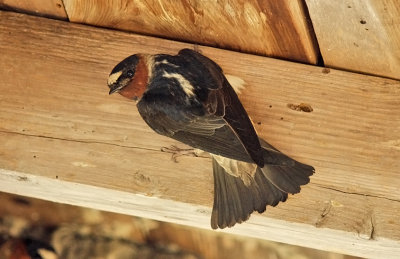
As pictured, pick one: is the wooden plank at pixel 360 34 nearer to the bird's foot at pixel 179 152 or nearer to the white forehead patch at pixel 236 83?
the white forehead patch at pixel 236 83

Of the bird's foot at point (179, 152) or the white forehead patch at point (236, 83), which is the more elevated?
the white forehead patch at point (236, 83)

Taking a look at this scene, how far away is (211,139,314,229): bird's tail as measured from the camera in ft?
6.26

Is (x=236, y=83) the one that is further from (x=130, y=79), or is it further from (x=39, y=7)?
(x=39, y=7)

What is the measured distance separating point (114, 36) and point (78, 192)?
378mm

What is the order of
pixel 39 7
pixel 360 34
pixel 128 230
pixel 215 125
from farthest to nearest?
pixel 128 230
pixel 39 7
pixel 360 34
pixel 215 125

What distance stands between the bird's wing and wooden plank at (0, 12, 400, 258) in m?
0.11

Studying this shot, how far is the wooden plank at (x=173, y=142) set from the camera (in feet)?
6.36

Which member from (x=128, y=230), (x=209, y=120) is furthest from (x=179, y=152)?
(x=128, y=230)

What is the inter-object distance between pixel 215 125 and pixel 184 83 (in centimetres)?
14

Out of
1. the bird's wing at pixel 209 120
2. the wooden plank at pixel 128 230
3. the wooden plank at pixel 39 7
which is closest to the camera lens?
the bird's wing at pixel 209 120

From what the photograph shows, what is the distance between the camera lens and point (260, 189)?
1952 mm


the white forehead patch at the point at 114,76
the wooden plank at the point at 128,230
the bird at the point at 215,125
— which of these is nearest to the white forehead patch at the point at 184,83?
the bird at the point at 215,125

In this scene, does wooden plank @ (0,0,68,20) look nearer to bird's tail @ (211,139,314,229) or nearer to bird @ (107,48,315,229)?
bird @ (107,48,315,229)

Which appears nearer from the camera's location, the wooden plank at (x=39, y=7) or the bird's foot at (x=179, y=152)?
the bird's foot at (x=179, y=152)
